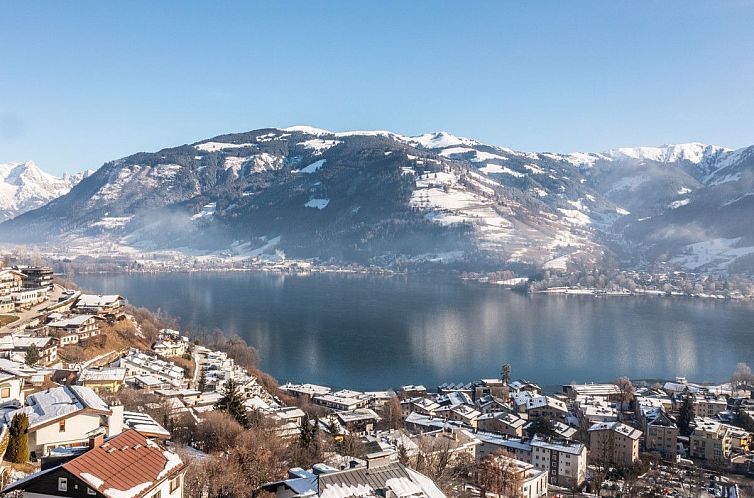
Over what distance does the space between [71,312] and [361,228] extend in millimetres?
57374

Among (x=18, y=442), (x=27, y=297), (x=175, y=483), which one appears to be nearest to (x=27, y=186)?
(x=27, y=297)

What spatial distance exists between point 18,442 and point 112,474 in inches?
62.1

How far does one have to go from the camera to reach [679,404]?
16.0 meters

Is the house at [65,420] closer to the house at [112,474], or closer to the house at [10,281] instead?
the house at [112,474]

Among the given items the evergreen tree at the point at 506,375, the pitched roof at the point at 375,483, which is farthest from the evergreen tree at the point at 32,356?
the evergreen tree at the point at 506,375

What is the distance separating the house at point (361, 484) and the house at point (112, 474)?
0.92 metres

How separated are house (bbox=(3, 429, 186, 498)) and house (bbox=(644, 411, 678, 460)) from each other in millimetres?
11758

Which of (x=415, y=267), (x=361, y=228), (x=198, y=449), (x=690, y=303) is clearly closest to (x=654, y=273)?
(x=690, y=303)

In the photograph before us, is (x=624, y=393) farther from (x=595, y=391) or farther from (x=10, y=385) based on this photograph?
(x=10, y=385)

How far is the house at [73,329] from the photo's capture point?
13620mm

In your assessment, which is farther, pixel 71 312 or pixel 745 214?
pixel 745 214

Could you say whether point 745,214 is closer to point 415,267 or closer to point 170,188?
point 415,267

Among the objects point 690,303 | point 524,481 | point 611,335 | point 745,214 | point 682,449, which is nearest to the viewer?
point 524,481

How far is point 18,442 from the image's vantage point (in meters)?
5.10
